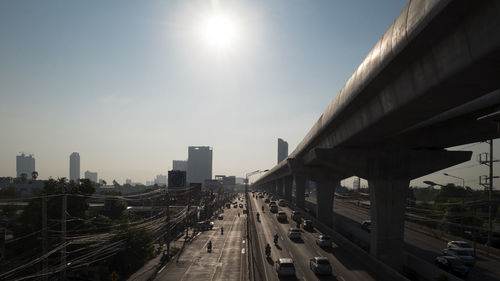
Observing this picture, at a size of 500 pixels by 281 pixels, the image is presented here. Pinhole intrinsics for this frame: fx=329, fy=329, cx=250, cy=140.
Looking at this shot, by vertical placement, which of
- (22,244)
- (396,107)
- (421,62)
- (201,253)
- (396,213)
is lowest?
(201,253)

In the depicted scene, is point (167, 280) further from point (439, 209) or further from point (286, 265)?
point (439, 209)

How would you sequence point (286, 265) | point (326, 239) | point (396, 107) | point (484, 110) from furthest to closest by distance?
point (326, 239) → point (286, 265) → point (484, 110) → point (396, 107)

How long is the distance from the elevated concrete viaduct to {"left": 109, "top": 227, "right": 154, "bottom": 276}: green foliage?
20.7 metres

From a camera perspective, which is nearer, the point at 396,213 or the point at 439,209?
the point at 396,213

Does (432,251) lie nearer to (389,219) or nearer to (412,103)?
(389,219)

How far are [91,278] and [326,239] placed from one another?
2409 cm

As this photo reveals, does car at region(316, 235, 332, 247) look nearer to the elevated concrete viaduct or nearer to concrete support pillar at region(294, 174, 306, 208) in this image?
the elevated concrete viaduct

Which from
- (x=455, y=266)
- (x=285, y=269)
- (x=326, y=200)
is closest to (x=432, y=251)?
(x=455, y=266)

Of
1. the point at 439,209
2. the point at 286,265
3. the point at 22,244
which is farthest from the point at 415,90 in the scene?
the point at 439,209

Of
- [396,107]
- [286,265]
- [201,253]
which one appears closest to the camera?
[396,107]

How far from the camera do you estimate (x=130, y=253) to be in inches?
1325

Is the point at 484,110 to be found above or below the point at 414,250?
above

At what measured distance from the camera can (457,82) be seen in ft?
33.8

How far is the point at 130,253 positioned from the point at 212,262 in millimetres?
8453
